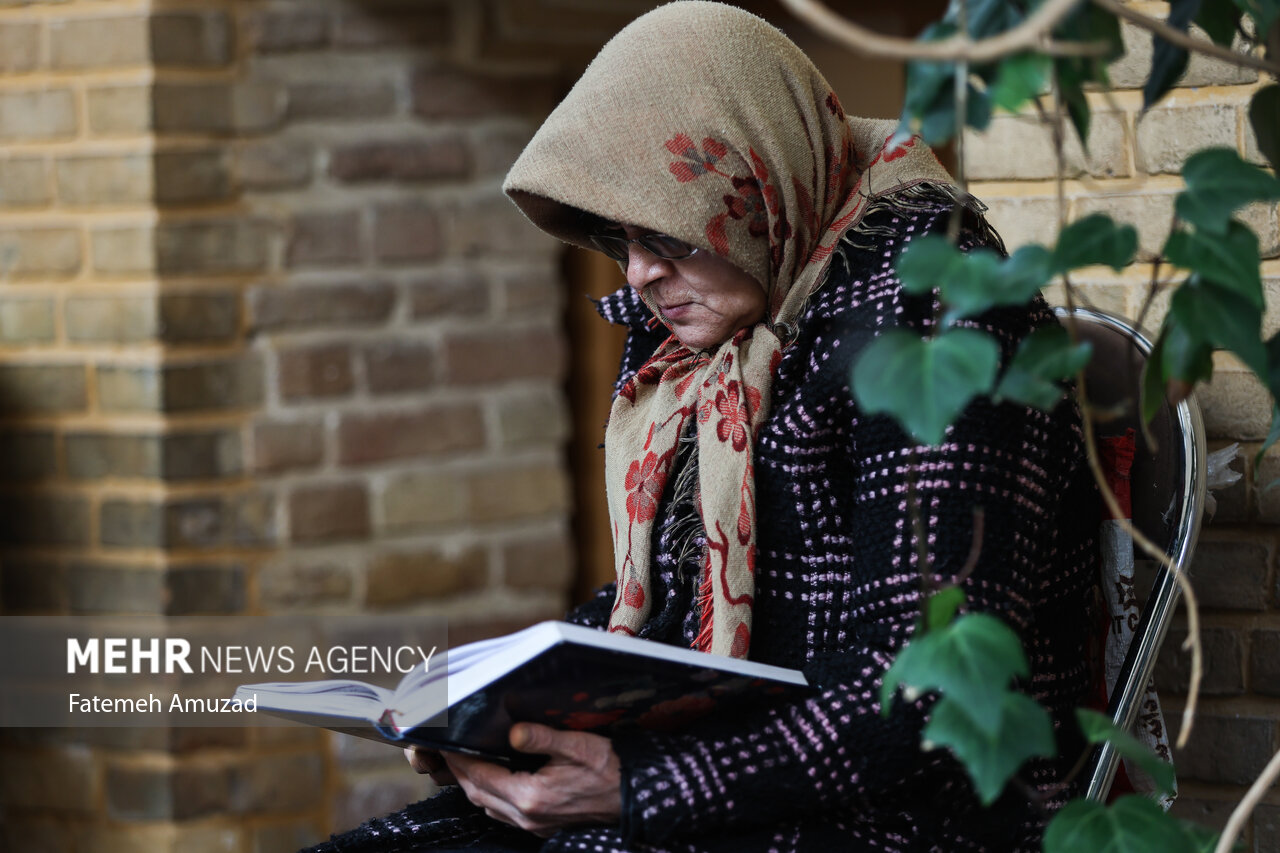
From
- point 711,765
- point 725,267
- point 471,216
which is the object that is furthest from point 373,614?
point 711,765

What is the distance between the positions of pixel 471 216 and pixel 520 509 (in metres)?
0.64

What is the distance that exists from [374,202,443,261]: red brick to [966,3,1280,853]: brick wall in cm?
131

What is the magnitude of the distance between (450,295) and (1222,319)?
2.01m

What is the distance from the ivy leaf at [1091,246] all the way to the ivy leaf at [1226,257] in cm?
3

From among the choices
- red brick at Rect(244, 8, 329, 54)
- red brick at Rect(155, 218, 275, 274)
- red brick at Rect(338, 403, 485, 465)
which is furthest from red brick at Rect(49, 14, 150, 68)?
red brick at Rect(338, 403, 485, 465)

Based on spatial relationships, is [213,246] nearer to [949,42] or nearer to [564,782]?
[564,782]

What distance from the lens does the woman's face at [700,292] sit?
155 centimetres

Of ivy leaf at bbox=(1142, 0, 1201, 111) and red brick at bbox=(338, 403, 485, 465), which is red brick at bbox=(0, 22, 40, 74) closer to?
red brick at bbox=(338, 403, 485, 465)

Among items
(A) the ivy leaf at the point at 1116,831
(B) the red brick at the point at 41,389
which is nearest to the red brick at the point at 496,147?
(B) the red brick at the point at 41,389

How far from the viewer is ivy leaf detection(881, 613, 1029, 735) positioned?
79 cm

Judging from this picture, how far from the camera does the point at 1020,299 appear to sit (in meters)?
0.82

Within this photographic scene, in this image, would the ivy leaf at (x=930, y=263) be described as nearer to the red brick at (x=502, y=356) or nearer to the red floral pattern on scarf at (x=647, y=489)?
the red floral pattern on scarf at (x=647, y=489)

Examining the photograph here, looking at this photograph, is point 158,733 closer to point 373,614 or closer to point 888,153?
point 373,614

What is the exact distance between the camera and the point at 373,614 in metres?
2.64
